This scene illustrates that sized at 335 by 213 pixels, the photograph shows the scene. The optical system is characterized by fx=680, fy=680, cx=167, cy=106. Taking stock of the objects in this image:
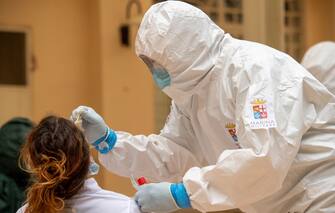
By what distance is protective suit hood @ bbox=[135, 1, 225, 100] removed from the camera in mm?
2156

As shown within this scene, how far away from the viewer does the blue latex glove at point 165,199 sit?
199 cm

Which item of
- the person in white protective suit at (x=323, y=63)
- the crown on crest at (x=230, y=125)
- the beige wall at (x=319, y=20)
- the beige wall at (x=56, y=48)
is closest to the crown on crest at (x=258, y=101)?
the crown on crest at (x=230, y=125)

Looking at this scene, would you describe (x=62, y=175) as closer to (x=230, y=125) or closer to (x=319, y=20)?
(x=230, y=125)

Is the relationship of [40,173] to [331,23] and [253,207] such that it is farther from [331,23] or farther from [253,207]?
[331,23]

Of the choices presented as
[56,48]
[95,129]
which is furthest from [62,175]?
[56,48]

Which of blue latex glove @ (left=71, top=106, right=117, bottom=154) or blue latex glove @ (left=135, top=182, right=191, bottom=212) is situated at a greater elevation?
blue latex glove @ (left=71, top=106, right=117, bottom=154)

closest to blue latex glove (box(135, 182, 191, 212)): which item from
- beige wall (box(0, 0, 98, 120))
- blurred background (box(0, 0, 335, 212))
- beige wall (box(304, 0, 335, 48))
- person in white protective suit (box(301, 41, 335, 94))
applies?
person in white protective suit (box(301, 41, 335, 94))

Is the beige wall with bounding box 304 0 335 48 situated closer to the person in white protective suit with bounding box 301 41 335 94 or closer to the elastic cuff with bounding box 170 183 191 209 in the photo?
the person in white protective suit with bounding box 301 41 335 94

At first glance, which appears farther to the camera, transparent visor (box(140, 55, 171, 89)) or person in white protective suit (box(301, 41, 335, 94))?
person in white protective suit (box(301, 41, 335, 94))

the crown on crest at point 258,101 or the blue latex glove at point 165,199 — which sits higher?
the crown on crest at point 258,101

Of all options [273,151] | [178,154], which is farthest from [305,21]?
[273,151]

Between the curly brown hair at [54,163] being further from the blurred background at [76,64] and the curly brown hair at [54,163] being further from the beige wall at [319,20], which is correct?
the beige wall at [319,20]

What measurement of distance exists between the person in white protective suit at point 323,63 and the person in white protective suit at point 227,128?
1414 millimetres

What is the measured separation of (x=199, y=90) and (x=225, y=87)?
0.12 meters
